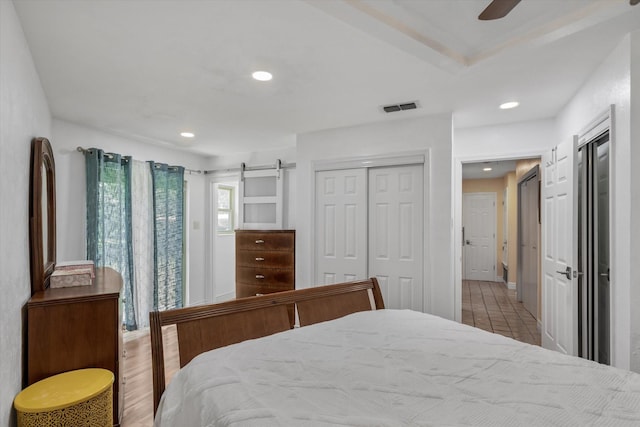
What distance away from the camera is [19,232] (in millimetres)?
1921

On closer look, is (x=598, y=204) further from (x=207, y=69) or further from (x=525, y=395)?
(x=207, y=69)

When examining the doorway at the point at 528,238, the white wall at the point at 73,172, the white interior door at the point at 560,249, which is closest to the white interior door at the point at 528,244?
the doorway at the point at 528,238

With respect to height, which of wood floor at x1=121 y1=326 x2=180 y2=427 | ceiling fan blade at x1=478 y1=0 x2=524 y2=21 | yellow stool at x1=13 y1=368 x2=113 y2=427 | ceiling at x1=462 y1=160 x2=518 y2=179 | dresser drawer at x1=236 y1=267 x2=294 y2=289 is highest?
ceiling at x1=462 y1=160 x2=518 y2=179

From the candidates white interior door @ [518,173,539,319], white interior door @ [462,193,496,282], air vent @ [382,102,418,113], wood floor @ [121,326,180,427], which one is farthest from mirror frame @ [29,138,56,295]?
white interior door @ [462,193,496,282]

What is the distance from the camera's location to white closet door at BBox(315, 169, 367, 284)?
383 cm

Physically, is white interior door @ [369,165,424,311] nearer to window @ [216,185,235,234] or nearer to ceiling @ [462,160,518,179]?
ceiling @ [462,160,518,179]

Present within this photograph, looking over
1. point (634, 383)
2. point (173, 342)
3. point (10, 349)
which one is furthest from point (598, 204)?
point (173, 342)

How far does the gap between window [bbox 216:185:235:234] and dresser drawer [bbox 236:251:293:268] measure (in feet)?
5.57

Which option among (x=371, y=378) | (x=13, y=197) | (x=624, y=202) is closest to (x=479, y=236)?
(x=624, y=202)

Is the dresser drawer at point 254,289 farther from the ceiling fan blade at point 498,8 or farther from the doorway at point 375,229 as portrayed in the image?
the ceiling fan blade at point 498,8

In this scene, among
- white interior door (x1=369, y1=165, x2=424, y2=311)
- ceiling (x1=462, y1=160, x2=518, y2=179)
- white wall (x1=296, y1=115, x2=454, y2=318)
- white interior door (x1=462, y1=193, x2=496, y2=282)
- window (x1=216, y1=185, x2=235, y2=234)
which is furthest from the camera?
white interior door (x1=462, y1=193, x2=496, y2=282)

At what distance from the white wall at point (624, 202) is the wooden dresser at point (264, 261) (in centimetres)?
300

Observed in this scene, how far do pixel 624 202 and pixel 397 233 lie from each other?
6.29 feet

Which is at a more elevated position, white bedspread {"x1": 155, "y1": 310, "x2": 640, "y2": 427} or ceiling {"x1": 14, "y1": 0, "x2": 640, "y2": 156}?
ceiling {"x1": 14, "y1": 0, "x2": 640, "y2": 156}
